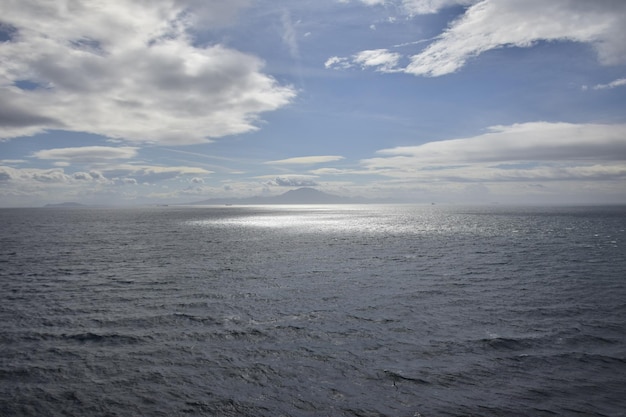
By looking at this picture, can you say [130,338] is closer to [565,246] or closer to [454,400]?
[454,400]

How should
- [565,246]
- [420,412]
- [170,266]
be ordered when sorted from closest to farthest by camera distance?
[420,412] < [170,266] < [565,246]

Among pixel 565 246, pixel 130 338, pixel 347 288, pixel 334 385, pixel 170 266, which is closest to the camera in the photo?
pixel 334 385

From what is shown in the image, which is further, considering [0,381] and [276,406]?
[0,381]

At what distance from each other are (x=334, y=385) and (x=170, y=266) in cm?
4309

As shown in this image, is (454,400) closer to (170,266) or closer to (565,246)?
(170,266)

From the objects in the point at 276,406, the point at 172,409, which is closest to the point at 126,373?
the point at 172,409

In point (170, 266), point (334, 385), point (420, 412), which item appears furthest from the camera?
point (170, 266)

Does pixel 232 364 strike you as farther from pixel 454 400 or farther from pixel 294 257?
pixel 294 257

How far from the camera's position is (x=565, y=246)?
77.4 metres

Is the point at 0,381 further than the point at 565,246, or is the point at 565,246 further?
the point at 565,246

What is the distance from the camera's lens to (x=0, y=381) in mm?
19484

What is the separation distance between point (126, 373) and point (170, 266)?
3691 centimetres

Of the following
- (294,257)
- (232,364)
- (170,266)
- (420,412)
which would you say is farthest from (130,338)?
(294,257)

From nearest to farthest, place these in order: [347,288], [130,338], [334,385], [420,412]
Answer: [420,412] → [334,385] → [130,338] → [347,288]
